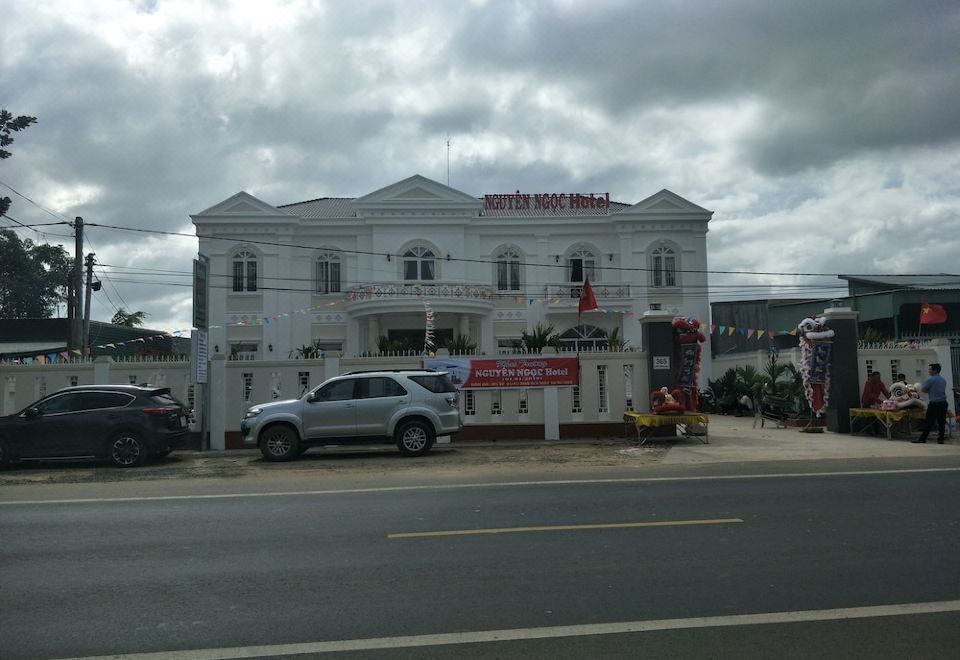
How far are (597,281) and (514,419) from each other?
61.1 ft

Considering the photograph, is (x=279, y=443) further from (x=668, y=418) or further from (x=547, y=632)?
(x=547, y=632)

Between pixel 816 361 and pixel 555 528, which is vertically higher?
pixel 816 361

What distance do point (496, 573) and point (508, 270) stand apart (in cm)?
2841

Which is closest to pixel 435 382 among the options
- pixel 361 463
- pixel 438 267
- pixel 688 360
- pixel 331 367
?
pixel 361 463

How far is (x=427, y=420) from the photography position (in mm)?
13930

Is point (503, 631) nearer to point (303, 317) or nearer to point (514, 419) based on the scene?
point (514, 419)

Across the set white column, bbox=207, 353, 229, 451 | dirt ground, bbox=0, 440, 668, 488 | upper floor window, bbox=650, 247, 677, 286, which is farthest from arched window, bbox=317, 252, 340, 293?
dirt ground, bbox=0, 440, 668, 488

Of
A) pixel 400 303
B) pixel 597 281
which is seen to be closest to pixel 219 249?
pixel 400 303

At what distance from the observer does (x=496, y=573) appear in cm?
613

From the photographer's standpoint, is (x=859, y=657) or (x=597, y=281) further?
(x=597, y=281)

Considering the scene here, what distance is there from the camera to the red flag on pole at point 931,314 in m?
27.1

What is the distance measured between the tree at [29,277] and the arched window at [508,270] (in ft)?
91.2

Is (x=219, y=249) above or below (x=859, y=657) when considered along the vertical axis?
above

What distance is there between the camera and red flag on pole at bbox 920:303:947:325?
2707 centimetres
